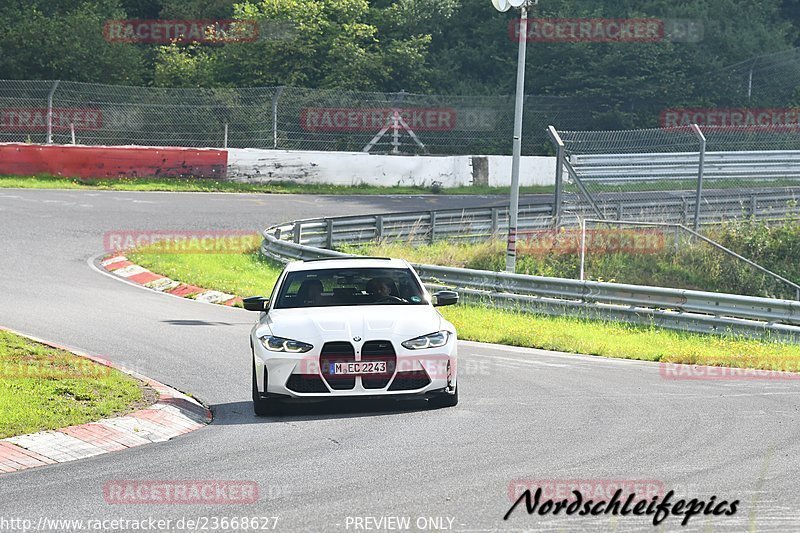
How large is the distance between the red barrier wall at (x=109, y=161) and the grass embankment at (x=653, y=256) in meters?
10.7

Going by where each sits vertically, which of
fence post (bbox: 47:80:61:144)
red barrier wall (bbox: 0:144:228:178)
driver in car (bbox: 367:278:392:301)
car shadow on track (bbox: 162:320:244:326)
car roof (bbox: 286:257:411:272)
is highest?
fence post (bbox: 47:80:61:144)

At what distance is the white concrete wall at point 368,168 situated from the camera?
35.7 m

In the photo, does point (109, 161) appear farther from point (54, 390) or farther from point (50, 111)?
point (54, 390)

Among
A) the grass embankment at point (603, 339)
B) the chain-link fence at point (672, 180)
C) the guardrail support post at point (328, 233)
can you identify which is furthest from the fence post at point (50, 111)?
the chain-link fence at point (672, 180)

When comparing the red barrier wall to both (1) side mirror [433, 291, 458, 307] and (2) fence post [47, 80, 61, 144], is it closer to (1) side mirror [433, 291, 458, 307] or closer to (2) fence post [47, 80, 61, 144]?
(2) fence post [47, 80, 61, 144]

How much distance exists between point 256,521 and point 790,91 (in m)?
46.4

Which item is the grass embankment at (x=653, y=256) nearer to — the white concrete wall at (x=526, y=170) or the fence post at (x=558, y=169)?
the fence post at (x=558, y=169)

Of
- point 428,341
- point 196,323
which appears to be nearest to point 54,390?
point 428,341

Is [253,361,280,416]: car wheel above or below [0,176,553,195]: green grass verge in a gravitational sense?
below

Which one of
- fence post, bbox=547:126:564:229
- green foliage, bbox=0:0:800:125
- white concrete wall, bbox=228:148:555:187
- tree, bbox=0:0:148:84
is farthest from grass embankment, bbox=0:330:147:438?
green foliage, bbox=0:0:800:125

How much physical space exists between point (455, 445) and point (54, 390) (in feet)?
13.5

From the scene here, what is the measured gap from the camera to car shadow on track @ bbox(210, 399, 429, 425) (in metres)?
10.5

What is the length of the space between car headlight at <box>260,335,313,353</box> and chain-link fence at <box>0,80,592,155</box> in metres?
25.7

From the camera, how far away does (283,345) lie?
1052cm
